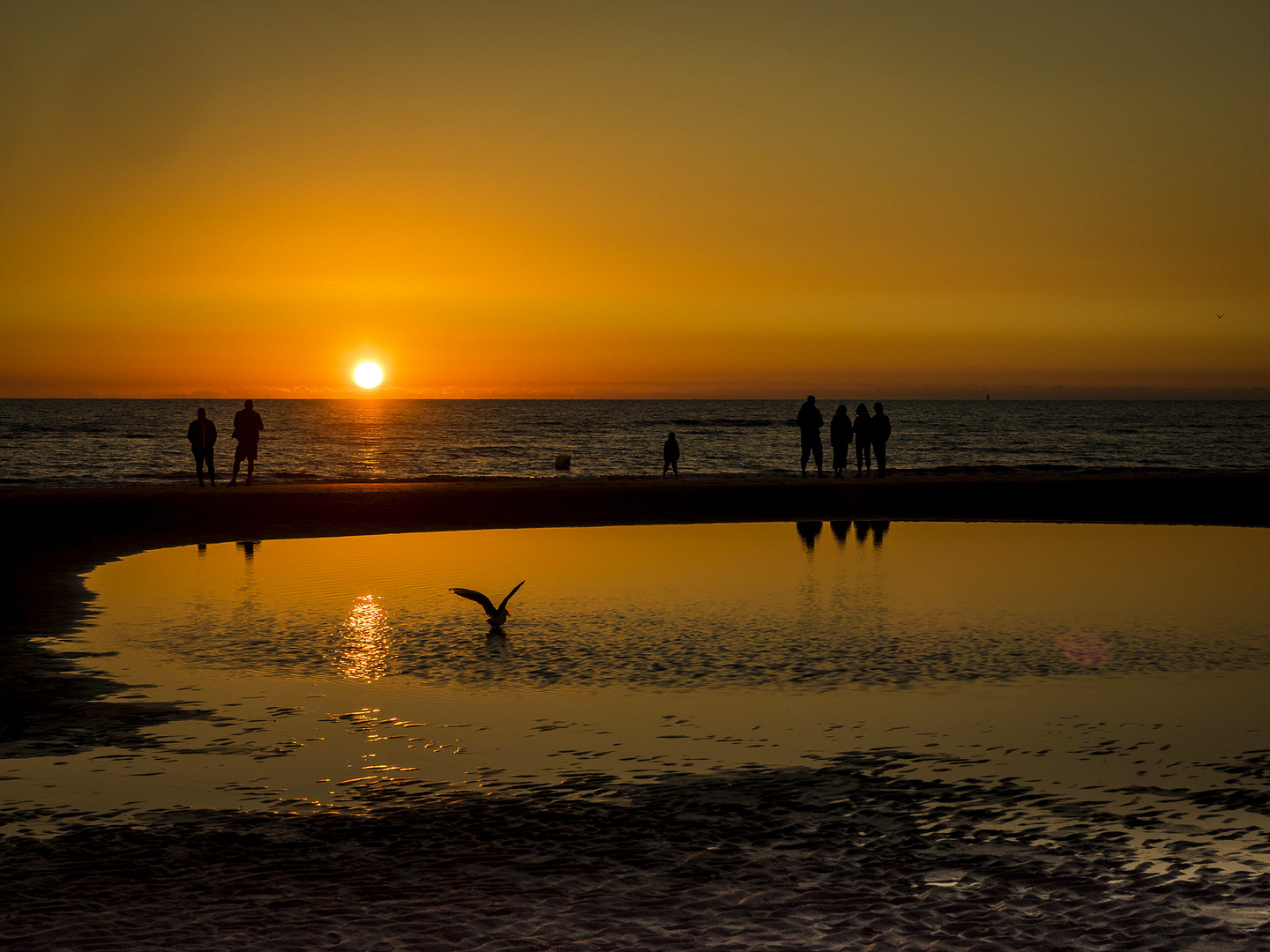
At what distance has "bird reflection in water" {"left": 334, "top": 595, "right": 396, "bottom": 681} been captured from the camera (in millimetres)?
8789

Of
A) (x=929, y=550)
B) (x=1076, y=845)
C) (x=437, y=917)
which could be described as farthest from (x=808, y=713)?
(x=929, y=550)

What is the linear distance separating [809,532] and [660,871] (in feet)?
49.4

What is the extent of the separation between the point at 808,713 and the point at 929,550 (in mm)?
9644

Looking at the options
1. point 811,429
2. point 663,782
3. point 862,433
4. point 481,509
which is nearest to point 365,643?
point 663,782

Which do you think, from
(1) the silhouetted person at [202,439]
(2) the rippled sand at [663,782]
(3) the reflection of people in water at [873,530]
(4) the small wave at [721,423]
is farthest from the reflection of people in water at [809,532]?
(4) the small wave at [721,423]

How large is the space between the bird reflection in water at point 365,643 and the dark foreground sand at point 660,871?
1774 millimetres

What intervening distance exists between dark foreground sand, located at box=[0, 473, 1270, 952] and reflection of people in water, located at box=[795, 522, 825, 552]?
36.9 ft

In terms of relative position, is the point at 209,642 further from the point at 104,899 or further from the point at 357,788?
the point at 104,899

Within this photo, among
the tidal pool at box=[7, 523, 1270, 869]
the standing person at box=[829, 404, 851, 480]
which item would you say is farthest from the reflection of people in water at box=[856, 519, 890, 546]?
the standing person at box=[829, 404, 851, 480]

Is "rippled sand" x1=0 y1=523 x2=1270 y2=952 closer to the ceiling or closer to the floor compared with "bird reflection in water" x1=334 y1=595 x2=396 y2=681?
closer to the ceiling

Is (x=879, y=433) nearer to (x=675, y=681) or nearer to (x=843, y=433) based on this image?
(x=843, y=433)

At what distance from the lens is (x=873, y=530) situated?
19.9 meters

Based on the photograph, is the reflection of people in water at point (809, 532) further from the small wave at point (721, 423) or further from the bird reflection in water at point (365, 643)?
the small wave at point (721, 423)

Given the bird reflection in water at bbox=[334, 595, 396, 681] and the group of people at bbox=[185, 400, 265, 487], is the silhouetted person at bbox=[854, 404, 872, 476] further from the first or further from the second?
the bird reflection in water at bbox=[334, 595, 396, 681]
